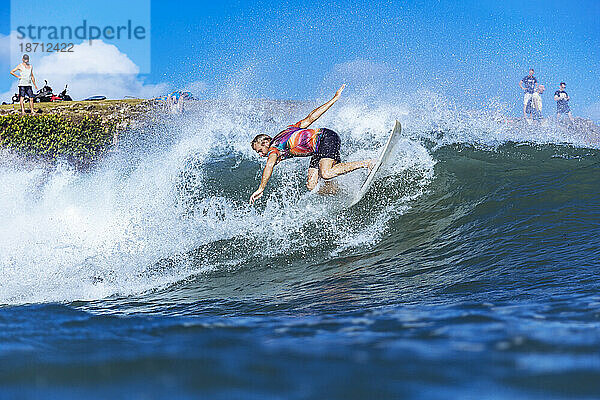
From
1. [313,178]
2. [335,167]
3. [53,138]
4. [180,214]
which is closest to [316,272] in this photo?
[335,167]

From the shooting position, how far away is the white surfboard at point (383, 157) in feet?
22.4

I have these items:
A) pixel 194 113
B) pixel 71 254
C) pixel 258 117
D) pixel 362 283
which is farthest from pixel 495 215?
pixel 194 113

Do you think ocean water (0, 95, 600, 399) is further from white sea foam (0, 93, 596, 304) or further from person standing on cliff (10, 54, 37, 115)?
person standing on cliff (10, 54, 37, 115)

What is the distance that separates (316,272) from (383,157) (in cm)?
218

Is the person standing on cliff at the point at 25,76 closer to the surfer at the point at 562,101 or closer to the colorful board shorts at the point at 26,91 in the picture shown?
the colorful board shorts at the point at 26,91

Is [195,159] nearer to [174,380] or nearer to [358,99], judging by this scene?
[358,99]

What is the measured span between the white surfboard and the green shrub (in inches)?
496

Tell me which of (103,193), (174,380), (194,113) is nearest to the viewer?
(174,380)

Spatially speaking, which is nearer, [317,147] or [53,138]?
[317,147]

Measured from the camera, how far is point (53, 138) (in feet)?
55.5

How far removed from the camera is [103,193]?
8469mm

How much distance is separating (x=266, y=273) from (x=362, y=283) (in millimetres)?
1452

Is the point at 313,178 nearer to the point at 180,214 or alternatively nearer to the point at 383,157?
the point at 383,157

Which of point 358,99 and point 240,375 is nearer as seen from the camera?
point 240,375
